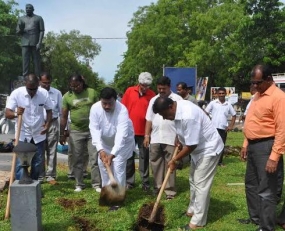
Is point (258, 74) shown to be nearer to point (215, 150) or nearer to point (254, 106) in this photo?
point (254, 106)

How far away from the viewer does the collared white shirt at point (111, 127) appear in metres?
5.96

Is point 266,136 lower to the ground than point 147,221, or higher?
higher

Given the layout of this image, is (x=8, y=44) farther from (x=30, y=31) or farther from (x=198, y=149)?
(x=198, y=149)

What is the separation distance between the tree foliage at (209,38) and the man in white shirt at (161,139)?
23.3 metres

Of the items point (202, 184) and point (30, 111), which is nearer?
point (202, 184)

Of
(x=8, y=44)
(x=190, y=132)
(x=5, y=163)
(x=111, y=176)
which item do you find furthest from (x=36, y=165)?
(x=8, y=44)

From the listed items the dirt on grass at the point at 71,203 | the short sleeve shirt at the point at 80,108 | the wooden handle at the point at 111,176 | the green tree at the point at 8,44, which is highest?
the green tree at the point at 8,44

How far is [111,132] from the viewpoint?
612 centimetres

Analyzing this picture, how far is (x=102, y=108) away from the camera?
600 centimetres

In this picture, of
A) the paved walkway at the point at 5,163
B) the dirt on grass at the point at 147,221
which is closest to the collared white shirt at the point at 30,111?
the paved walkway at the point at 5,163

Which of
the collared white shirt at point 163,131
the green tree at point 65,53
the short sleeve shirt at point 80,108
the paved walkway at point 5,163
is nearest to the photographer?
the collared white shirt at point 163,131

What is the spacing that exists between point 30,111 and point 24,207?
1794 millimetres

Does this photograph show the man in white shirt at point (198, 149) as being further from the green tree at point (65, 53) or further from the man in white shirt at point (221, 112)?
the green tree at point (65, 53)

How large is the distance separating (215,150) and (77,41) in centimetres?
5340
